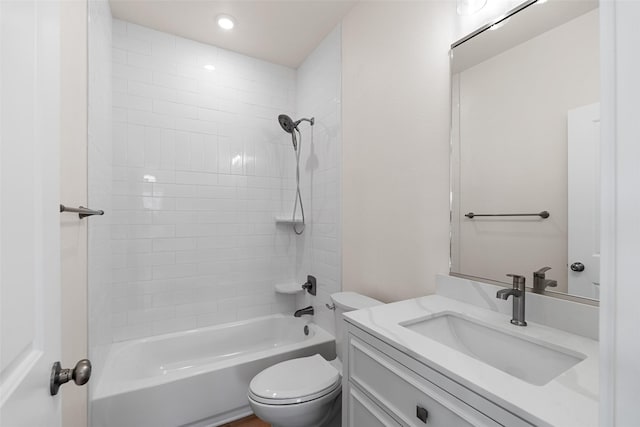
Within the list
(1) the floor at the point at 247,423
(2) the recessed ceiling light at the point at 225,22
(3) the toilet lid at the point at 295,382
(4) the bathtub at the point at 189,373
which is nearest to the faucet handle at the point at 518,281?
(3) the toilet lid at the point at 295,382

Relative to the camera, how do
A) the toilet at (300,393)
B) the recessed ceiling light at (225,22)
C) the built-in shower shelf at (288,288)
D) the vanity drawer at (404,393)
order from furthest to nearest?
the built-in shower shelf at (288,288) < the recessed ceiling light at (225,22) < the toilet at (300,393) < the vanity drawer at (404,393)

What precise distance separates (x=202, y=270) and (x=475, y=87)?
85.0 inches

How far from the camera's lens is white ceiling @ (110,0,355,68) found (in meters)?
1.87

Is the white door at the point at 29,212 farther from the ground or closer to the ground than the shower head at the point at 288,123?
closer to the ground

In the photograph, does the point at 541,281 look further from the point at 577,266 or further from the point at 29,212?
the point at 29,212

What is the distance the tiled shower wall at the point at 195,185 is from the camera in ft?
6.73

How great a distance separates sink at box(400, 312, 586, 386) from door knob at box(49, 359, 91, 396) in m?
0.88

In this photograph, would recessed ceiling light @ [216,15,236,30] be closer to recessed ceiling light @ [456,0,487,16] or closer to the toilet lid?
recessed ceiling light @ [456,0,487,16]

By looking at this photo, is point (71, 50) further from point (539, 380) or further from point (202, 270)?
point (539, 380)

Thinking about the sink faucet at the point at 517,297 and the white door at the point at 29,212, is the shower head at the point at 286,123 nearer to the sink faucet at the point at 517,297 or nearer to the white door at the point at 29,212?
the white door at the point at 29,212

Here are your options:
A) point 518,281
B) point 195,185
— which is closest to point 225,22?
point 195,185

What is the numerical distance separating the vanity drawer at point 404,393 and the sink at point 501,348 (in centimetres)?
17

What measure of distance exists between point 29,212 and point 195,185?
1.86 m

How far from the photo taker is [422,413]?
2.52 feet
